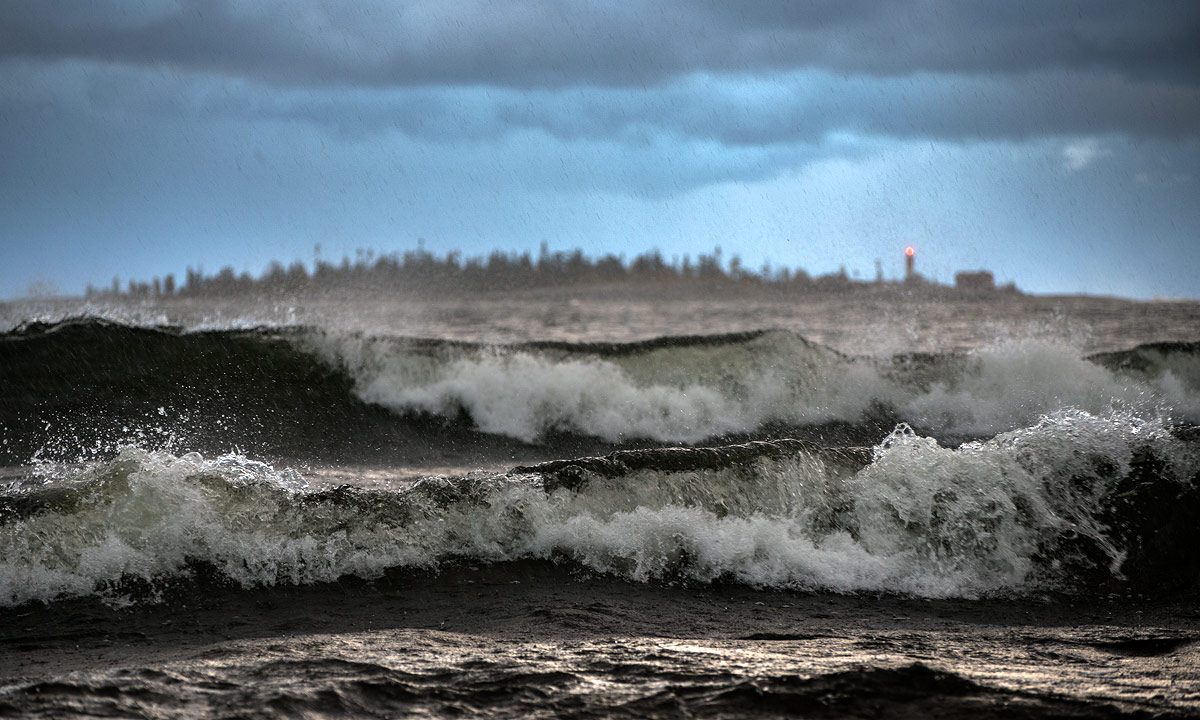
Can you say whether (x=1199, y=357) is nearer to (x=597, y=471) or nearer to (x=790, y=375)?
(x=790, y=375)

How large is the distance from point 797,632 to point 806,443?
5.73ft

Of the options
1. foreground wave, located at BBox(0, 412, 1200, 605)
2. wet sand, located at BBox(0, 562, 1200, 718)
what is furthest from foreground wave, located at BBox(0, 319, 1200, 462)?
wet sand, located at BBox(0, 562, 1200, 718)

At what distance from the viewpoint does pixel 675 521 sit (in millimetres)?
4535

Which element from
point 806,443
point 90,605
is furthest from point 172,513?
point 806,443

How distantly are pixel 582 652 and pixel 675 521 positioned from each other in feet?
5.45

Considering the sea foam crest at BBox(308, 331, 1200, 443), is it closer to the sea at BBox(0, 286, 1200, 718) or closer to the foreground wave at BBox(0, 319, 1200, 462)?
the foreground wave at BBox(0, 319, 1200, 462)

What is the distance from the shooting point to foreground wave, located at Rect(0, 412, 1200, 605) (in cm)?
421

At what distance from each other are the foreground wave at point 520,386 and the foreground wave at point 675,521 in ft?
12.2

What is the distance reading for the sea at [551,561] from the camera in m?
2.51

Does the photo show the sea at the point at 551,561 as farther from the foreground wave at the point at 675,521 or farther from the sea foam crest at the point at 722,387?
the sea foam crest at the point at 722,387

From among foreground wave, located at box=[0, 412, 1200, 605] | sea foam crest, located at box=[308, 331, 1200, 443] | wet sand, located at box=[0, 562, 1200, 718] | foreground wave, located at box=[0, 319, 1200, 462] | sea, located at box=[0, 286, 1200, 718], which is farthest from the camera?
sea foam crest, located at box=[308, 331, 1200, 443]

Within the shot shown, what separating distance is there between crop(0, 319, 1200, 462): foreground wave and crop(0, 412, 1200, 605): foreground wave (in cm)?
371

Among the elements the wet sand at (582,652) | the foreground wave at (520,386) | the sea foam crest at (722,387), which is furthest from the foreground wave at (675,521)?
the sea foam crest at (722,387)

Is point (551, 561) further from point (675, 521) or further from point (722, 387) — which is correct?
point (722, 387)
